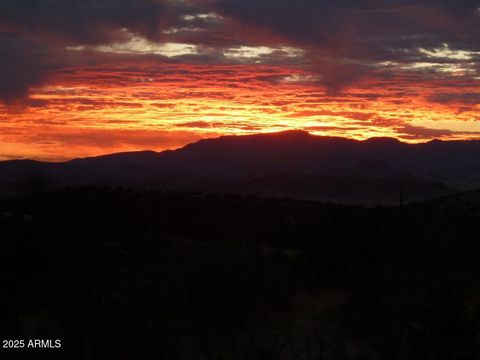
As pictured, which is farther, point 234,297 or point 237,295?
point 237,295

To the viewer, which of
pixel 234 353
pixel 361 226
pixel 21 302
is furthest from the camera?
pixel 361 226

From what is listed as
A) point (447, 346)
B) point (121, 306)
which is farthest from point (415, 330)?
point (121, 306)

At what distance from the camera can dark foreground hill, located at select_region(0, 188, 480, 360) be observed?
13.9m

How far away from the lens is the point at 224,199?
54906 millimetres

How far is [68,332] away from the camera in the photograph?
575 inches

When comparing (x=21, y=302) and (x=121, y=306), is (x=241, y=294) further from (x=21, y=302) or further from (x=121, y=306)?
(x=21, y=302)

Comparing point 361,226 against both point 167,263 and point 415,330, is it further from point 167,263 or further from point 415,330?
point 415,330

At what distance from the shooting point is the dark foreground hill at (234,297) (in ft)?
45.6

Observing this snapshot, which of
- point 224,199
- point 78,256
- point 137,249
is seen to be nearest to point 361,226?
point 137,249

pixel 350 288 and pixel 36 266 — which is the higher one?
→ pixel 36 266

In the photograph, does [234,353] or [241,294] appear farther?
[241,294]

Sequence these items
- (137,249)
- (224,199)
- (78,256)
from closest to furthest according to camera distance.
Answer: (78,256) < (137,249) < (224,199)

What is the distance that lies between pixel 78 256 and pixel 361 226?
1178 cm

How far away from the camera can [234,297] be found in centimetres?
1769
